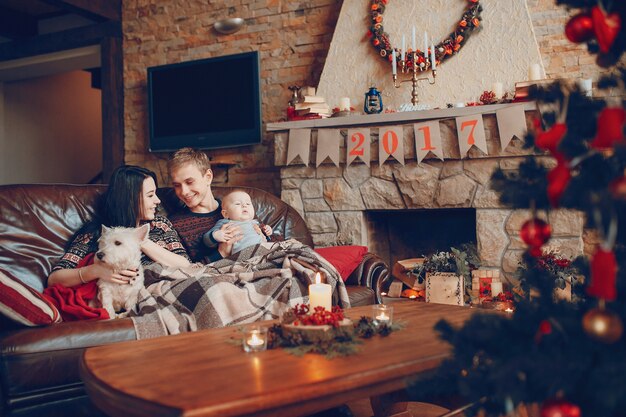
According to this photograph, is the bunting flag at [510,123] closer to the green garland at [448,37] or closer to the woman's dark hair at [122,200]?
the green garland at [448,37]

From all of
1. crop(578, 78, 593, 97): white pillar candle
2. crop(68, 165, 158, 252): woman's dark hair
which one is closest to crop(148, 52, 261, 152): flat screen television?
crop(68, 165, 158, 252): woman's dark hair

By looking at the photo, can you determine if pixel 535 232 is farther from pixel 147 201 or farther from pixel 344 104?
pixel 344 104

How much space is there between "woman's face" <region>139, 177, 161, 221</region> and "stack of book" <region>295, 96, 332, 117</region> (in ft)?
5.45

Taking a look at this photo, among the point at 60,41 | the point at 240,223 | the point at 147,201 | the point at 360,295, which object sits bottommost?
the point at 360,295

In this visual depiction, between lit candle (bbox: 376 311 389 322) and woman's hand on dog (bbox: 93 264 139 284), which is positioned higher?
woman's hand on dog (bbox: 93 264 139 284)

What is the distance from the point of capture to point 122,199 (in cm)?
250

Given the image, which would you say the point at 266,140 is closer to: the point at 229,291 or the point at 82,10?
the point at 82,10

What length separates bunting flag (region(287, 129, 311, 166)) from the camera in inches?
157

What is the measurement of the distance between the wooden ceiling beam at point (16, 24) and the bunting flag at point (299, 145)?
12.9 feet

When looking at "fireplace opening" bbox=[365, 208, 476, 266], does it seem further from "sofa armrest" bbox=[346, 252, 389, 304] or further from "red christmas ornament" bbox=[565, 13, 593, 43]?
"red christmas ornament" bbox=[565, 13, 593, 43]

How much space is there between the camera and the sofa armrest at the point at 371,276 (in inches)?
110

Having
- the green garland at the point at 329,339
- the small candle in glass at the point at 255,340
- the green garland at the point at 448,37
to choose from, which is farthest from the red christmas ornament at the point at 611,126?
the green garland at the point at 448,37

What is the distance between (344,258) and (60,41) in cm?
436

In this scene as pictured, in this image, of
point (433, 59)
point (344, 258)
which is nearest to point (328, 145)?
point (433, 59)
